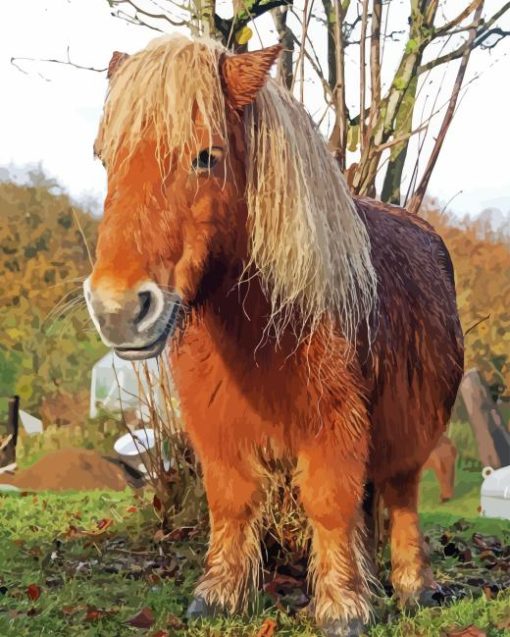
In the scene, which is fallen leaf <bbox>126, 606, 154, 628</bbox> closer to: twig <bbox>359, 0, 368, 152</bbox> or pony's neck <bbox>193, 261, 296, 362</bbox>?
→ pony's neck <bbox>193, 261, 296, 362</bbox>

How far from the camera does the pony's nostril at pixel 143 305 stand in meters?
2.28

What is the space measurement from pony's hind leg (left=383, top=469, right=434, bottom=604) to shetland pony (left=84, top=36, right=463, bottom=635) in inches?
2.1

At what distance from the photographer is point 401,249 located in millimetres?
3379

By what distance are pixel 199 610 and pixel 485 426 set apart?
21.8ft

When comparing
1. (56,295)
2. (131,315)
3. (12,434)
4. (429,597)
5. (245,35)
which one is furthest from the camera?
(56,295)

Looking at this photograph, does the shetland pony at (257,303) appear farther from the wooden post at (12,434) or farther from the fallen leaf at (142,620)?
the wooden post at (12,434)

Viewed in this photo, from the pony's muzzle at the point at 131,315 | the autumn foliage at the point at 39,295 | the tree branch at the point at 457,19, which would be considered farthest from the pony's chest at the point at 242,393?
the autumn foliage at the point at 39,295

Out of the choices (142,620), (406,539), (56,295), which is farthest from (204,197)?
(56,295)

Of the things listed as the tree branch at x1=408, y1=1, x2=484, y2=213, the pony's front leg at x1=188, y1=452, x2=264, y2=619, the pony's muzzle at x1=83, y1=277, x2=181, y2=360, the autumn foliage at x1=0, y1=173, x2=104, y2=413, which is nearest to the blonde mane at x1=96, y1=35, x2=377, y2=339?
the pony's muzzle at x1=83, y1=277, x2=181, y2=360

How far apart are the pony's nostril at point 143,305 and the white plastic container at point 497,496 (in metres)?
5.21

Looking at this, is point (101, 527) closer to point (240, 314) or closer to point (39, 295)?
point (240, 314)

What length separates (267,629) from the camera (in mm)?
3043

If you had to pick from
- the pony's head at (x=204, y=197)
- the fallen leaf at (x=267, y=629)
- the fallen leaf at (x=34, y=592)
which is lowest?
the fallen leaf at (x=34, y=592)

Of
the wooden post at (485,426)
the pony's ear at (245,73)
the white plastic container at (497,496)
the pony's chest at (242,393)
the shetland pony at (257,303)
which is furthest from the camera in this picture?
the wooden post at (485,426)
